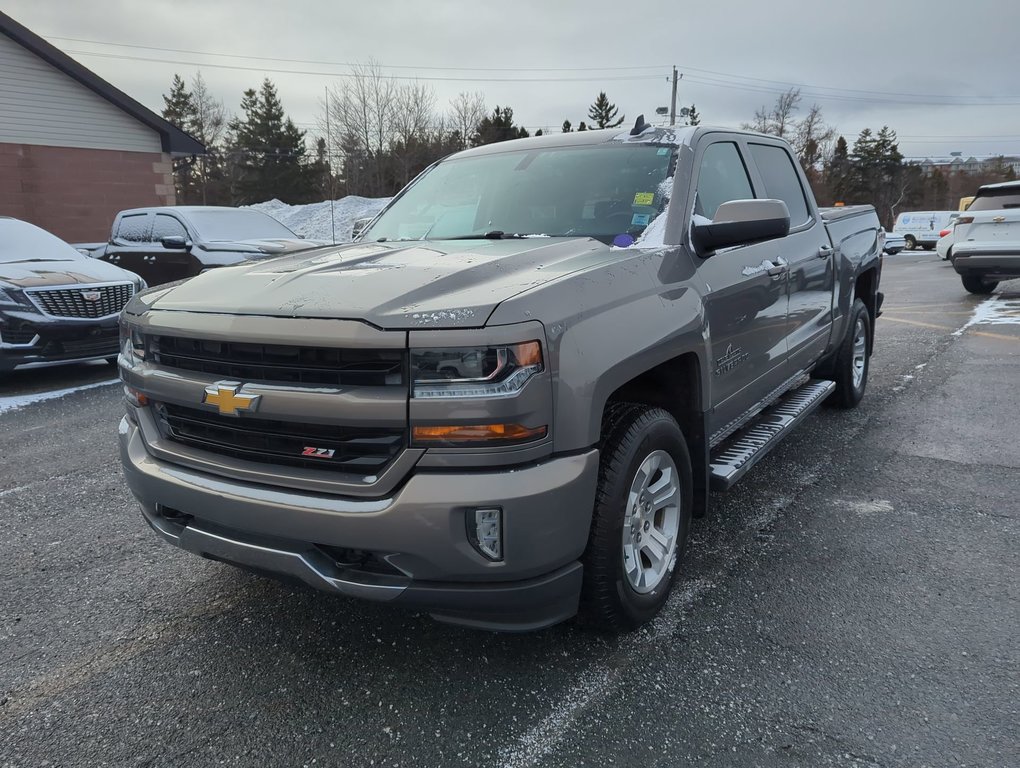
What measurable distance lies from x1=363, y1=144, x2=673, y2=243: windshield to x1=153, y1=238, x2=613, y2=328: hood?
28cm

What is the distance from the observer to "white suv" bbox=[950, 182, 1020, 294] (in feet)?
38.8

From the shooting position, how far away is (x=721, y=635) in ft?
8.91

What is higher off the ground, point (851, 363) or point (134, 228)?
point (134, 228)

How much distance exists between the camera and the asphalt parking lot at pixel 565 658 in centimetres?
217

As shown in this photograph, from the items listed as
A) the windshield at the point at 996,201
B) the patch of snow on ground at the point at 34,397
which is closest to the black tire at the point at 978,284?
the windshield at the point at 996,201

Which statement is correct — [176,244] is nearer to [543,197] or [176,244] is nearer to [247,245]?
[247,245]

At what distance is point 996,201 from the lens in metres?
12.3

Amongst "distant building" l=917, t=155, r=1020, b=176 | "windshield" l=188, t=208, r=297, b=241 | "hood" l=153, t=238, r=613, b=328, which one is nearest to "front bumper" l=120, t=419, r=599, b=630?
"hood" l=153, t=238, r=613, b=328

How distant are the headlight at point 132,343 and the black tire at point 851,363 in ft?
15.0

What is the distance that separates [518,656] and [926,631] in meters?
1.53

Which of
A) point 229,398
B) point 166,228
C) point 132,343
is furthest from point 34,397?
point 229,398

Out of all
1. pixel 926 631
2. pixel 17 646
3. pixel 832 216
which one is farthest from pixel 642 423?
pixel 832 216

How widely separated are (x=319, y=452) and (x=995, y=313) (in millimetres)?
11979

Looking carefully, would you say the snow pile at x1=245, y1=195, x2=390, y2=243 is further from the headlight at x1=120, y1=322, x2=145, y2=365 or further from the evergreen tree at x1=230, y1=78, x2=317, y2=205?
the headlight at x1=120, y1=322, x2=145, y2=365
